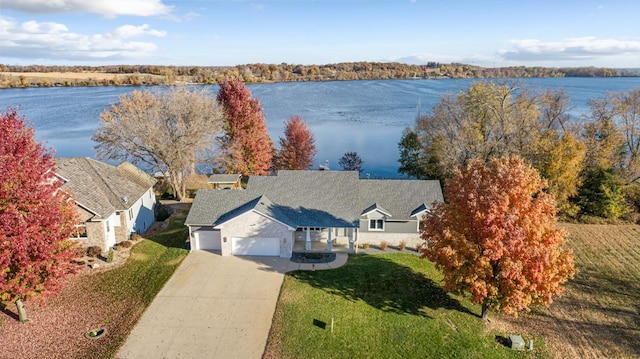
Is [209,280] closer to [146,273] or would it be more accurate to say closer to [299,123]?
[146,273]

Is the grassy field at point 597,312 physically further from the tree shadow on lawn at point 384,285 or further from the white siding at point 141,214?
the white siding at point 141,214

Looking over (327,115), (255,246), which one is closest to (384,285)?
(255,246)

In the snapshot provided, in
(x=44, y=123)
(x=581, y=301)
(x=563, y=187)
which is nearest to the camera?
(x=581, y=301)

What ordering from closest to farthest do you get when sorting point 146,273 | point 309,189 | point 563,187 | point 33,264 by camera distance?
point 33,264
point 146,273
point 309,189
point 563,187

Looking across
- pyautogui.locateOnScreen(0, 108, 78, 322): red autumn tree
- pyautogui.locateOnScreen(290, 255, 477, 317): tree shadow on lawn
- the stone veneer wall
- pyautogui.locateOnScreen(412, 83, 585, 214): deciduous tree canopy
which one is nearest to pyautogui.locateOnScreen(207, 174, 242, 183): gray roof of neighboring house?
the stone veneer wall

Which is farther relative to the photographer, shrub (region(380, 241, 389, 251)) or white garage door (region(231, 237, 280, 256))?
shrub (region(380, 241, 389, 251))

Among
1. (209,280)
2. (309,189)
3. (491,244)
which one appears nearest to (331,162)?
(309,189)

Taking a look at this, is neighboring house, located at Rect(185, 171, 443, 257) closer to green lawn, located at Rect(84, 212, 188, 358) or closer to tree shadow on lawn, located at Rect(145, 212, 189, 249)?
tree shadow on lawn, located at Rect(145, 212, 189, 249)
